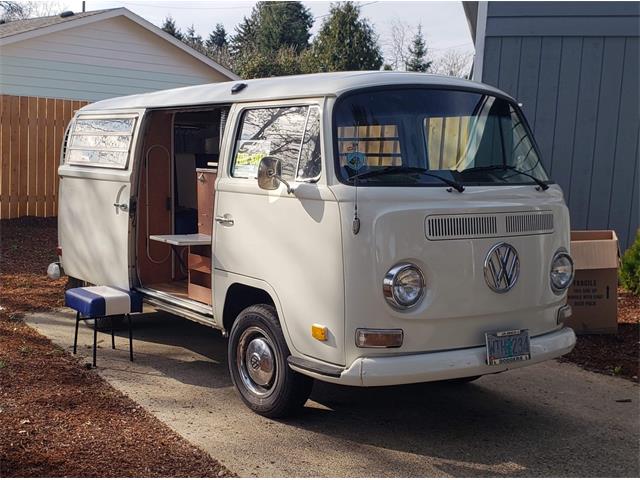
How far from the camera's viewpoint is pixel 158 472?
4223mm

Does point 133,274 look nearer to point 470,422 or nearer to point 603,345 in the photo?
point 470,422

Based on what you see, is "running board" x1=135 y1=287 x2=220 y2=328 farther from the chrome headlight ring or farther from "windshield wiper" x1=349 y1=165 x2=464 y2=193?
the chrome headlight ring

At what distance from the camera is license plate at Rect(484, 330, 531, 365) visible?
15.5 feet

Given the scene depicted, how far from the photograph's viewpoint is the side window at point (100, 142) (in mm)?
6953

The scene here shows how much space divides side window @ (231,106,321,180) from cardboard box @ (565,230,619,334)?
351 centimetres

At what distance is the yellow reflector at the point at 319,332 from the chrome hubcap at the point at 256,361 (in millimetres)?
561

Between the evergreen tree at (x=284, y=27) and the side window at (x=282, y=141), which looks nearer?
the side window at (x=282, y=141)

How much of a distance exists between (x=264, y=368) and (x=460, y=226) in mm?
1695

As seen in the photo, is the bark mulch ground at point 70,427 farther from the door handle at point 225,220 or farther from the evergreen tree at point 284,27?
the evergreen tree at point 284,27

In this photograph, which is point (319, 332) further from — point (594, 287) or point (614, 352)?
point (594, 287)

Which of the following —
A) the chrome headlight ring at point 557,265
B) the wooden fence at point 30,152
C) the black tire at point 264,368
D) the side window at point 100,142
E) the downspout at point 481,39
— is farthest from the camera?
the wooden fence at point 30,152

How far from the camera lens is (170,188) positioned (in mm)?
7559

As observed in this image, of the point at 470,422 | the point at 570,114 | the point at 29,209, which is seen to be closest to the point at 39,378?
the point at 470,422

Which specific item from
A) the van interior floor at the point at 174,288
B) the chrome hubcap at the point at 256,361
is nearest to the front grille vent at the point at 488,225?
the chrome hubcap at the point at 256,361
